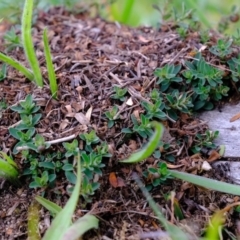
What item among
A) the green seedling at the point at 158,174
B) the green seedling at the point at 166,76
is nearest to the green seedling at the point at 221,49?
the green seedling at the point at 166,76

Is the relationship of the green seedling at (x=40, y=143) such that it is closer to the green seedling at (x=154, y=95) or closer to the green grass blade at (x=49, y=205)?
the green grass blade at (x=49, y=205)

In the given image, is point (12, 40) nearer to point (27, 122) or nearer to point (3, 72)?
point (3, 72)

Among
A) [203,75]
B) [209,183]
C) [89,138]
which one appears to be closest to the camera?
[209,183]

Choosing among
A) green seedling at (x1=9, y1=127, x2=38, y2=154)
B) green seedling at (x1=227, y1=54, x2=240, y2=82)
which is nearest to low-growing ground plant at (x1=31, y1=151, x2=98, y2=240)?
green seedling at (x1=9, y1=127, x2=38, y2=154)

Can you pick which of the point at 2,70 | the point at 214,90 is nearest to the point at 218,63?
the point at 214,90

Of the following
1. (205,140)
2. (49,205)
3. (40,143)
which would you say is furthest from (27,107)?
(205,140)

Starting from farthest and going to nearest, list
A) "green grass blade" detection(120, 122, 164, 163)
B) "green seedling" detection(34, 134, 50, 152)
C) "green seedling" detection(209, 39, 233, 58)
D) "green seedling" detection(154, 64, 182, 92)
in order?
"green seedling" detection(209, 39, 233, 58), "green seedling" detection(154, 64, 182, 92), "green seedling" detection(34, 134, 50, 152), "green grass blade" detection(120, 122, 164, 163)

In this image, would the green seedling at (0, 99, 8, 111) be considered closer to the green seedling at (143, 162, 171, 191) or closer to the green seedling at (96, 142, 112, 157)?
the green seedling at (96, 142, 112, 157)
